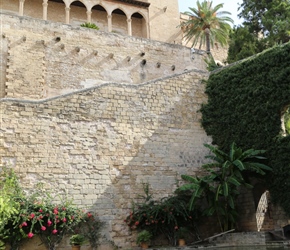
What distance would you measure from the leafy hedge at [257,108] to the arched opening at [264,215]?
9.65 feet

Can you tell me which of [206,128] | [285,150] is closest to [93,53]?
[206,128]

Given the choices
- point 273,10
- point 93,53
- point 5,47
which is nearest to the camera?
point 5,47

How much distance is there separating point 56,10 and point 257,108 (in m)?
14.8

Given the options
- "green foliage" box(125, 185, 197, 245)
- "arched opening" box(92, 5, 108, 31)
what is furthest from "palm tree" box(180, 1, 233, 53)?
"green foliage" box(125, 185, 197, 245)

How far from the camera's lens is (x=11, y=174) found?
32.8ft

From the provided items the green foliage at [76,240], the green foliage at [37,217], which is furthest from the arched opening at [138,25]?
the green foliage at [76,240]

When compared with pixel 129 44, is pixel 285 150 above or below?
below

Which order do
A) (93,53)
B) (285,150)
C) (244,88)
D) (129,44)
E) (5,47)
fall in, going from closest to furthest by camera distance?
(285,150), (244,88), (5,47), (93,53), (129,44)

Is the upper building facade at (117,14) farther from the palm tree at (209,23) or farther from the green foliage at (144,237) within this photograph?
the green foliage at (144,237)

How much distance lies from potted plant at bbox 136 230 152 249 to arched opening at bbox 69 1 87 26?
15539mm

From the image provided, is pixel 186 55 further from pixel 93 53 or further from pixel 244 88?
pixel 244 88

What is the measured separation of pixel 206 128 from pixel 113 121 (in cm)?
334

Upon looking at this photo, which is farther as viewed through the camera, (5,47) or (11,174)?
(5,47)

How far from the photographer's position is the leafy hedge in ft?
37.2
